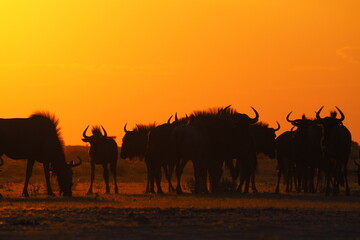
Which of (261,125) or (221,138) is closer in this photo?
(221,138)

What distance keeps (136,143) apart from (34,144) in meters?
6.10

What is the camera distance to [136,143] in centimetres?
3167

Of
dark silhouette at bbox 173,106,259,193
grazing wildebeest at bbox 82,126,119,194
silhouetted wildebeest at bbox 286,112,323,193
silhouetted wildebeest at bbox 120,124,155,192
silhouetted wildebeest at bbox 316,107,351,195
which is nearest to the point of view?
silhouetted wildebeest at bbox 316,107,351,195

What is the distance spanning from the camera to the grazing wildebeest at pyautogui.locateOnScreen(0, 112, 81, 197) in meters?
25.9

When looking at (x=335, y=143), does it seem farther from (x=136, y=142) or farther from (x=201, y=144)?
(x=136, y=142)

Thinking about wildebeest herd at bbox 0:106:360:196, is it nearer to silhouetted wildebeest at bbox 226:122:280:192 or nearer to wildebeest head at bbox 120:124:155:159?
silhouetted wildebeest at bbox 226:122:280:192

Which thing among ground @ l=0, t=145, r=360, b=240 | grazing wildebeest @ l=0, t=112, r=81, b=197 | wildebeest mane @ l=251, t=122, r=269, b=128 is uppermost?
wildebeest mane @ l=251, t=122, r=269, b=128

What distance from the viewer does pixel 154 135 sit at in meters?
27.4

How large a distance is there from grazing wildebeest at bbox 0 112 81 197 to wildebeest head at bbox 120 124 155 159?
17.5 ft

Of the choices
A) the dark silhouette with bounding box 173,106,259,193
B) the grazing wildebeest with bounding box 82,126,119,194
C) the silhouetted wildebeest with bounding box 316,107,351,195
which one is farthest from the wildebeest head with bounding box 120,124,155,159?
the silhouetted wildebeest with bounding box 316,107,351,195

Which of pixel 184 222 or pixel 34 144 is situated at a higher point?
pixel 34 144

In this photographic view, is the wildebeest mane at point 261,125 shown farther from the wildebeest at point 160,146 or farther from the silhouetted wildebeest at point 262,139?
the wildebeest at point 160,146

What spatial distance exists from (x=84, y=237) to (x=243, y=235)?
242 cm

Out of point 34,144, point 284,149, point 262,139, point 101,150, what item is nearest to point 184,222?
point 34,144
